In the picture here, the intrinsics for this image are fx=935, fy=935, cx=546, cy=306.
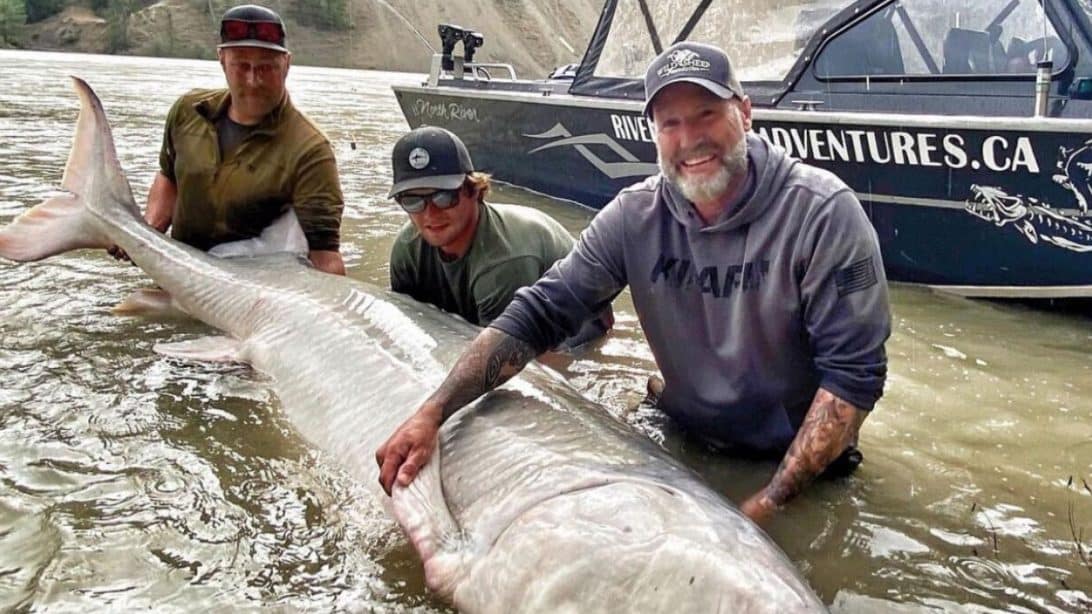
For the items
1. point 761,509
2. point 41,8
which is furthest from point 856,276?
point 41,8

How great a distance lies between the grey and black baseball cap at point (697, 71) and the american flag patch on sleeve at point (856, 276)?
0.57 meters

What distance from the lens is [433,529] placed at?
88.3 inches

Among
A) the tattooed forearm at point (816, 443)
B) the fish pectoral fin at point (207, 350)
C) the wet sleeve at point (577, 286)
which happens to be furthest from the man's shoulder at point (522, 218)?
the tattooed forearm at point (816, 443)

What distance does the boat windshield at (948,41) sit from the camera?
16.6 ft

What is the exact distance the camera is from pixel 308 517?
263cm

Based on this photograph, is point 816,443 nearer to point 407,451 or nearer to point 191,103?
point 407,451

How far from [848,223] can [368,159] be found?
9683 millimetres

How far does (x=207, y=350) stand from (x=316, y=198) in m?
0.99

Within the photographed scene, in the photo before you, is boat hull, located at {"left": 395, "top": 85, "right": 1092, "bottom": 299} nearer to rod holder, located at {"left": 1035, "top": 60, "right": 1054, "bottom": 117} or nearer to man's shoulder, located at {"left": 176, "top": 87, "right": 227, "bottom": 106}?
rod holder, located at {"left": 1035, "top": 60, "right": 1054, "bottom": 117}

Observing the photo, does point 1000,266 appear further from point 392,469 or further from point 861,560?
point 392,469

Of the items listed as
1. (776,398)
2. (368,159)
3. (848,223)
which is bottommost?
(368,159)

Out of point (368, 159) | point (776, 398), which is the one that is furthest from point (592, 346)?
point (368, 159)

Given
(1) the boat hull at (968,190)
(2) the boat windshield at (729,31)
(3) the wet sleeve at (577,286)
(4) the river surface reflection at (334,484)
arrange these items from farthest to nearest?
(2) the boat windshield at (729,31) → (1) the boat hull at (968,190) → (3) the wet sleeve at (577,286) → (4) the river surface reflection at (334,484)

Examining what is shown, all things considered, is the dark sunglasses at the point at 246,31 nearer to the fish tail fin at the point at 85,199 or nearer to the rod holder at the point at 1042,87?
the fish tail fin at the point at 85,199
